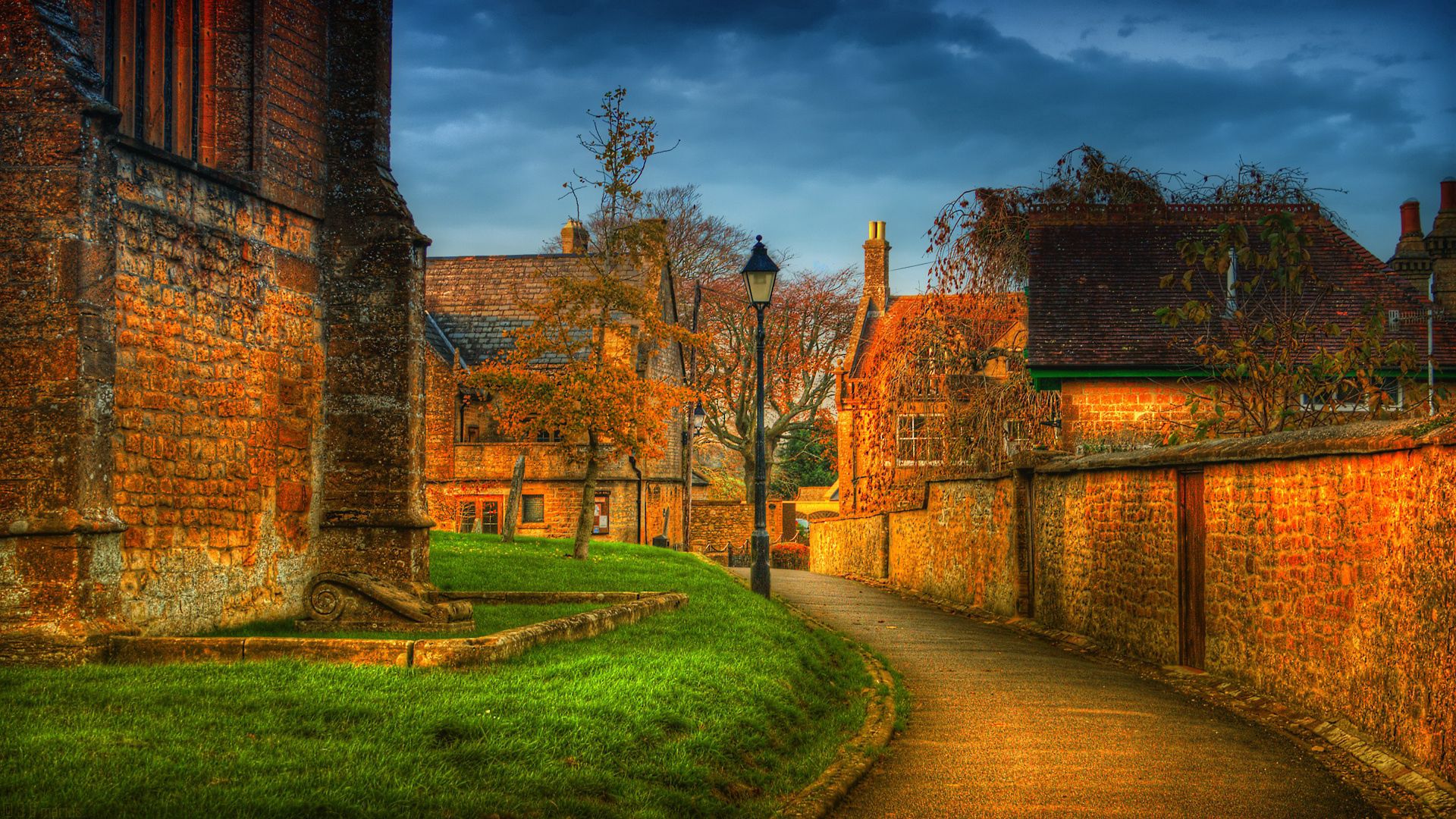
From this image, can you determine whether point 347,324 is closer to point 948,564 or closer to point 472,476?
point 948,564

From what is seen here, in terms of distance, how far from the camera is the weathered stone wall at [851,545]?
93.9ft

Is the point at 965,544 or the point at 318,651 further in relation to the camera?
the point at 965,544

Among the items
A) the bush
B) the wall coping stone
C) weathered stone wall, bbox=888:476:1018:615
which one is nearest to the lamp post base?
weathered stone wall, bbox=888:476:1018:615

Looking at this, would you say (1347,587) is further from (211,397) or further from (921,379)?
(921,379)

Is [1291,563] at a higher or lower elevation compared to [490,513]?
higher

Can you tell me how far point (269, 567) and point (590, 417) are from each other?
36.5ft

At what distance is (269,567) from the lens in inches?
455

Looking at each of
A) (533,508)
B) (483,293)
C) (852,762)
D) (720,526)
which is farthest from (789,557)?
(852,762)

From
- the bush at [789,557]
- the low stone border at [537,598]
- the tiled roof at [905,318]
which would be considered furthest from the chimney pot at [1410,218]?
the low stone border at [537,598]

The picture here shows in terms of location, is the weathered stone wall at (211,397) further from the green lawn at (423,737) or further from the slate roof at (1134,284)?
the slate roof at (1134,284)

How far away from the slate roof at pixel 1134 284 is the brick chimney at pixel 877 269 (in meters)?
17.9

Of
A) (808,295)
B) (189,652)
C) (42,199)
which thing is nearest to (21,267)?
(42,199)

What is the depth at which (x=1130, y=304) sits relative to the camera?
2400cm

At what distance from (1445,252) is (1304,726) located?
26126mm
